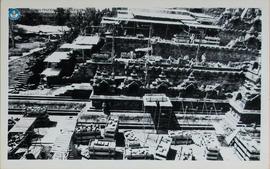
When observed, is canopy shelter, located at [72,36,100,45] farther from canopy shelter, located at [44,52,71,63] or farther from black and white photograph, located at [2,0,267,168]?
canopy shelter, located at [44,52,71,63]

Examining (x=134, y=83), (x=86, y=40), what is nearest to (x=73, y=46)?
(x=86, y=40)

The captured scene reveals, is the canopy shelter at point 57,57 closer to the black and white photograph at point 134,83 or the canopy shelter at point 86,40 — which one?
the black and white photograph at point 134,83

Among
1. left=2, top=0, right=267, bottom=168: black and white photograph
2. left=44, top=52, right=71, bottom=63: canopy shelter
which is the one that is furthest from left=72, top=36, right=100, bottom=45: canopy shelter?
left=44, top=52, right=71, bottom=63: canopy shelter

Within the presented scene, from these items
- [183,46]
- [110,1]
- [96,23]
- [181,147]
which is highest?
[110,1]

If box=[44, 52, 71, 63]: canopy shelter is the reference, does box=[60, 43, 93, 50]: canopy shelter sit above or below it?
above

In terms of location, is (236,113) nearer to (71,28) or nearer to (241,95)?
(241,95)

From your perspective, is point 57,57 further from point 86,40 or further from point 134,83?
point 134,83

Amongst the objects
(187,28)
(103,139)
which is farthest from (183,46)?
(103,139)

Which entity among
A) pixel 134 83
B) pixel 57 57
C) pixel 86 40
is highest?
pixel 86 40

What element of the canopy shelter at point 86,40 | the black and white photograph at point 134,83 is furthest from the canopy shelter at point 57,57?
the canopy shelter at point 86,40
